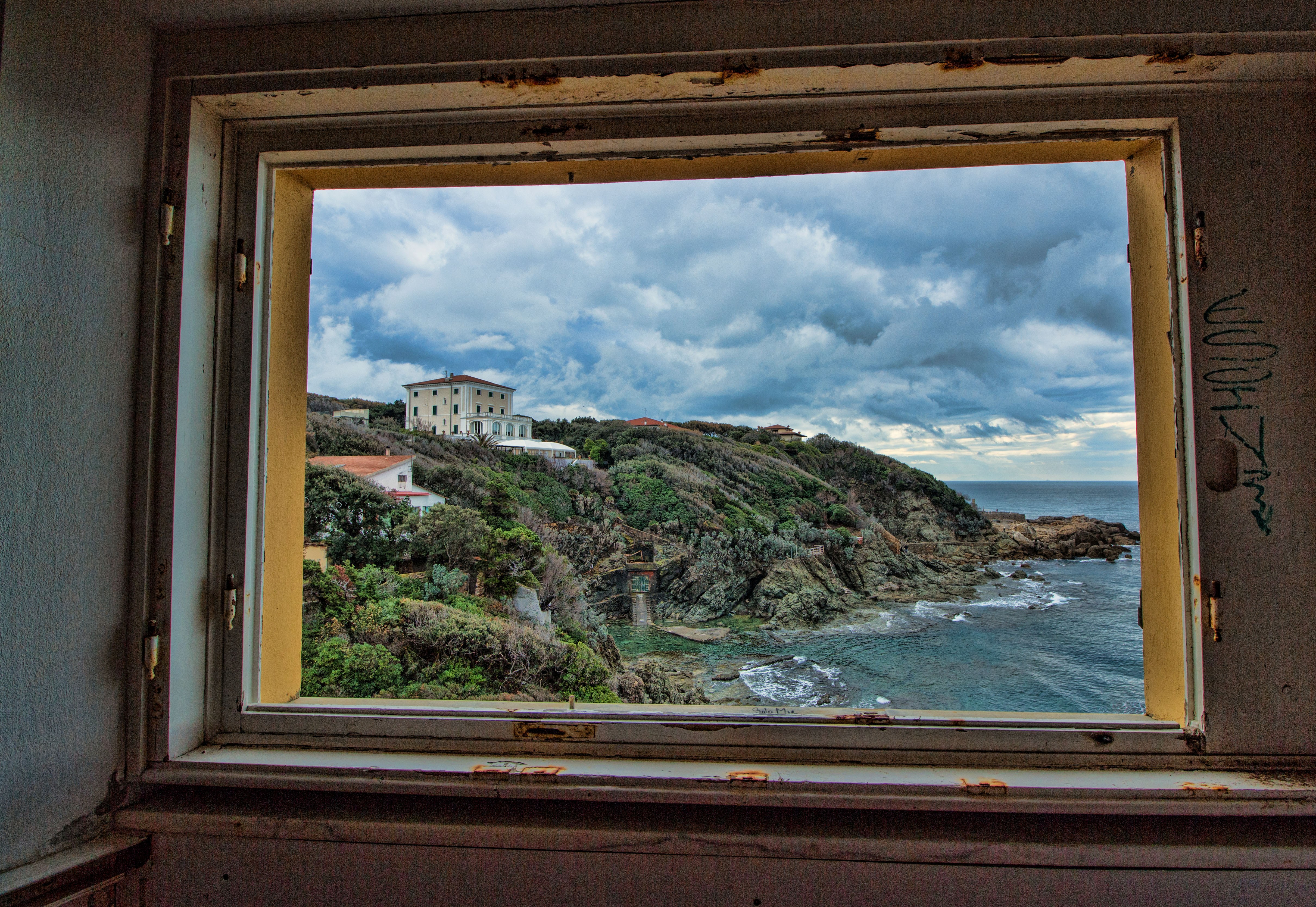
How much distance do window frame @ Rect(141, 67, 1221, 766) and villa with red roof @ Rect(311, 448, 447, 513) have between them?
0.31 metres

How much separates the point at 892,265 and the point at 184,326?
165 cm

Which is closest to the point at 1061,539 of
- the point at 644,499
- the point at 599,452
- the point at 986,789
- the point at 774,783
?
the point at 986,789

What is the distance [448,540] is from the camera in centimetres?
140

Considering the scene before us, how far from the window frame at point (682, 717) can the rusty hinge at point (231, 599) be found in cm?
2

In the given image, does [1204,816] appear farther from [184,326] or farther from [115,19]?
[115,19]

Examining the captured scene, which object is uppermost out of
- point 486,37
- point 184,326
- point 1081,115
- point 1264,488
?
point 486,37

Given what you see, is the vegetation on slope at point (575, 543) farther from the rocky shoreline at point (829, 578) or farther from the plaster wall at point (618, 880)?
the plaster wall at point (618, 880)

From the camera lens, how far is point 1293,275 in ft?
3.19

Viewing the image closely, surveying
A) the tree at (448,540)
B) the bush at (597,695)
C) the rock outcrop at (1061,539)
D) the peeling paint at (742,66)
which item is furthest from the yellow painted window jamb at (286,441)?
the rock outcrop at (1061,539)

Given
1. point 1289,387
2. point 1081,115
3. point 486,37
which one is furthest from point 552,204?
point 1289,387

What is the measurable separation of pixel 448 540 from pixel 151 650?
1.94 ft

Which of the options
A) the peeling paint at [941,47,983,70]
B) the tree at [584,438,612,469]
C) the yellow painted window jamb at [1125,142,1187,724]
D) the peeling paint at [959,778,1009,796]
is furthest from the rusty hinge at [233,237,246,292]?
the yellow painted window jamb at [1125,142,1187,724]

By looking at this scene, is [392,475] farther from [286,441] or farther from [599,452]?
[599,452]

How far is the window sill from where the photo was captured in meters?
0.88
